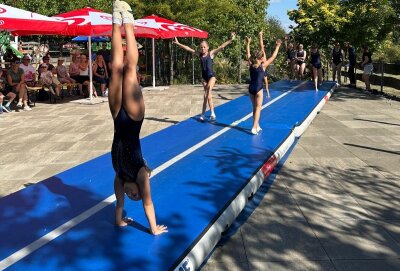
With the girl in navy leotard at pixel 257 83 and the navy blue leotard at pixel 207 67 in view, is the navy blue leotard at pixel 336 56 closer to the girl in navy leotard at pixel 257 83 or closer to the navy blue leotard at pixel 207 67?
the navy blue leotard at pixel 207 67

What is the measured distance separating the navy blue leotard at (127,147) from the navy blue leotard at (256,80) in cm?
482

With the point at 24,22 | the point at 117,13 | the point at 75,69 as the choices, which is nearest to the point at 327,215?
the point at 117,13

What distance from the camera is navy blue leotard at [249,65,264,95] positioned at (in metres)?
8.09

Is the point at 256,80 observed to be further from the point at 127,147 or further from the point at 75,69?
the point at 75,69

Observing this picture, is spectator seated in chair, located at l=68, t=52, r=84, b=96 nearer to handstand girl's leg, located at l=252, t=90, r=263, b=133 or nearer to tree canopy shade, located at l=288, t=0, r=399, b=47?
handstand girl's leg, located at l=252, t=90, r=263, b=133

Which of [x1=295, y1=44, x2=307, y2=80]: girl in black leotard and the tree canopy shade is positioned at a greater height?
the tree canopy shade

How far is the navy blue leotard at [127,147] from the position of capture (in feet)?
11.7

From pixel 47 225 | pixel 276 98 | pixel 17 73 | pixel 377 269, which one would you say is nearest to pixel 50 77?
pixel 17 73

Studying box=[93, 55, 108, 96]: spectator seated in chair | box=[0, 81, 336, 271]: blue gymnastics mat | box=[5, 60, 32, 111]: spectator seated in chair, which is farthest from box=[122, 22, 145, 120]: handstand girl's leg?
box=[93, 55, 108, 96]: spectator seated in chair

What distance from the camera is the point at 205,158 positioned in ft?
21.2

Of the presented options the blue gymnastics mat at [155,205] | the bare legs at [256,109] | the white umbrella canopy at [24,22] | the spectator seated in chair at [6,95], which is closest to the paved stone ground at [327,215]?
the blue gymnastics mat at [155,205]

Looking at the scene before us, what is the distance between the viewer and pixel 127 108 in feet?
11.5

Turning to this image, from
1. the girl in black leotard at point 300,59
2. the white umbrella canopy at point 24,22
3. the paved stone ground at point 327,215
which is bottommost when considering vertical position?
the paved stone ground at point 327,215

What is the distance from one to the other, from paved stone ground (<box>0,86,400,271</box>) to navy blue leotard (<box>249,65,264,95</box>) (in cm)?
140
